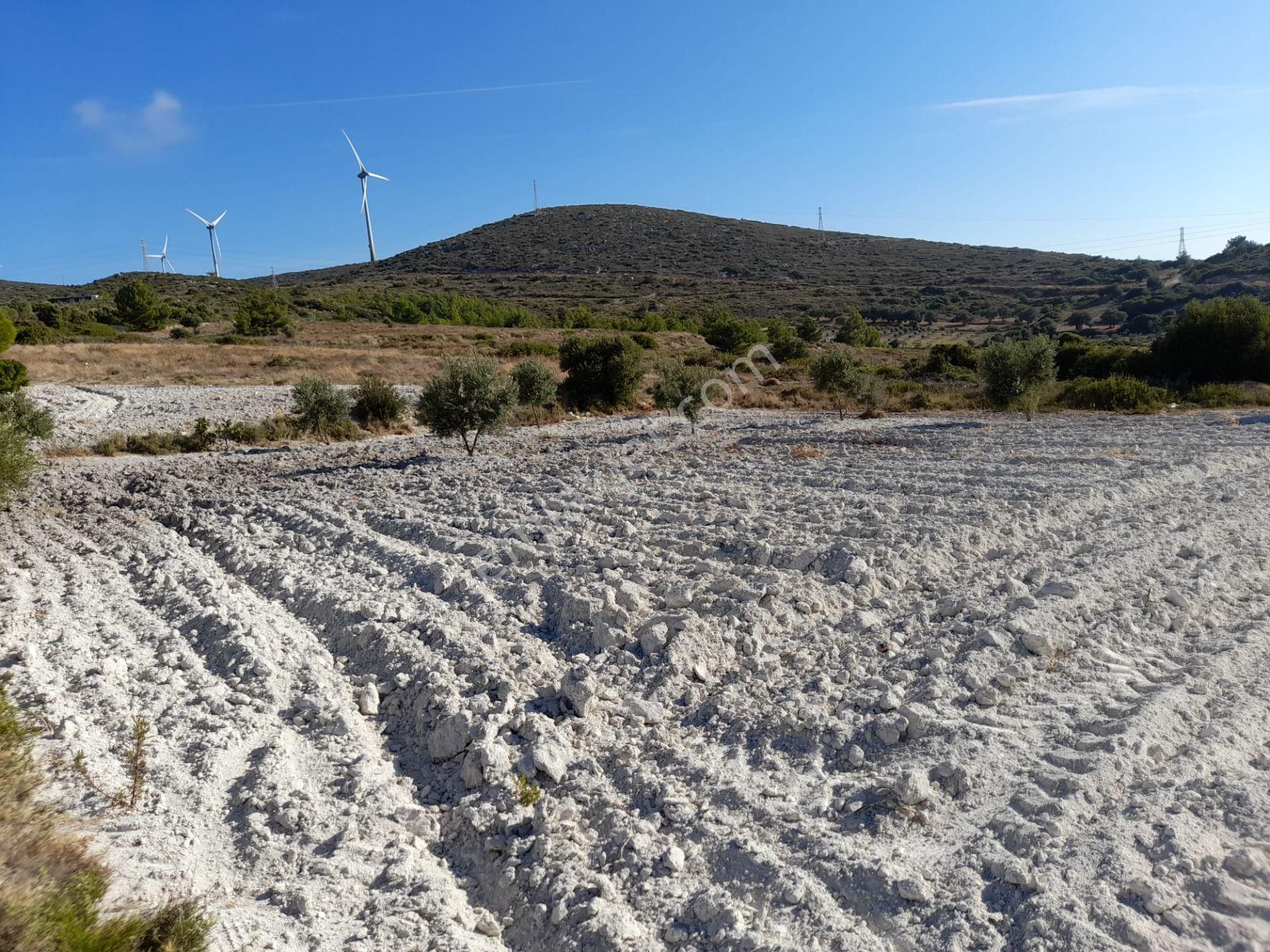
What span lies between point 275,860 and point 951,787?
3274 millimetres

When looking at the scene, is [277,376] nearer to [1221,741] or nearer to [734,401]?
[734,401]

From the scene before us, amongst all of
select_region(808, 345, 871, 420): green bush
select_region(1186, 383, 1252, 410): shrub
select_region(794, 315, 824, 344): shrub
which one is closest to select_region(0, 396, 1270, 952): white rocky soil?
select_region(808, 345, 871, 420): green bush

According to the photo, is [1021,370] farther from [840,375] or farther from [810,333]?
[810,333]

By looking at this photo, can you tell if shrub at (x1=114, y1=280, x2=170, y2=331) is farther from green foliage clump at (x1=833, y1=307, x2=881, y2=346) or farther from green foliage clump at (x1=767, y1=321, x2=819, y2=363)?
green foliage clump at (x1=833, y1=307, x2=881, y2=346)

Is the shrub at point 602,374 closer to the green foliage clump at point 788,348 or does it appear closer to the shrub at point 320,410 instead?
the shrub at point 320,410

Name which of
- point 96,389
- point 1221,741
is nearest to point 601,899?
point 1221,741

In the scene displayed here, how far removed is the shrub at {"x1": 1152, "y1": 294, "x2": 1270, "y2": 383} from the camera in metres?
23.0

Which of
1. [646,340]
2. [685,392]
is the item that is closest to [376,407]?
[685,392]

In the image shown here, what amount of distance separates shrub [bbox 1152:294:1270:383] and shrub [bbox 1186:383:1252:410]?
2.67m

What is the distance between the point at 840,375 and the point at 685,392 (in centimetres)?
539

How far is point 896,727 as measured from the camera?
14.5ft

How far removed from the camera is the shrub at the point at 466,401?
15.5m

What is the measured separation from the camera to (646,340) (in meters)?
40.2

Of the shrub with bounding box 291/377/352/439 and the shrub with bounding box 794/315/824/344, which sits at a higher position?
the shrub with bounding box 794/315/824/344
